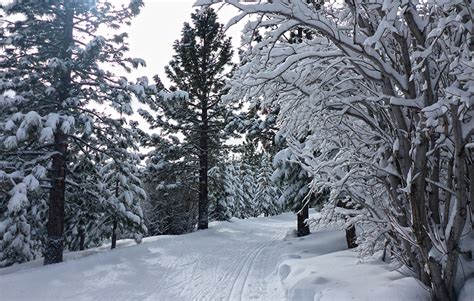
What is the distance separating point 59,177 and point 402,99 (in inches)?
448

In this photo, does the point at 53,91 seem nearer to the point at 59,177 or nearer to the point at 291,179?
the point at 59,177

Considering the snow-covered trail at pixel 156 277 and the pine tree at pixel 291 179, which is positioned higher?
the pine tree at pixel 291 179

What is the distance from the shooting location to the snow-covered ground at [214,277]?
520 centimetres

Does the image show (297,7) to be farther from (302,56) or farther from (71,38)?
(71,38)

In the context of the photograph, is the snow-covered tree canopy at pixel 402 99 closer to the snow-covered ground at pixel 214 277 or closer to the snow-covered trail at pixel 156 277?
the snow-covered ground at pixel 214 277

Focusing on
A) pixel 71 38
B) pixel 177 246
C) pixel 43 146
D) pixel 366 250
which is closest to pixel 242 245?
pixel 177 246

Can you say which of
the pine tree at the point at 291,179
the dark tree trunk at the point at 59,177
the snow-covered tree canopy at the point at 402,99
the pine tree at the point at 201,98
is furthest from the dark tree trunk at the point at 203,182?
the snow-covered tree canopy at the point at 402,99

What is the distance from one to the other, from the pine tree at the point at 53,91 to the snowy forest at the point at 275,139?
0.07 metres

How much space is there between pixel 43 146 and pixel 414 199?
1178 centimetres

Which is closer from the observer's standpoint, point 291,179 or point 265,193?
point 291,179

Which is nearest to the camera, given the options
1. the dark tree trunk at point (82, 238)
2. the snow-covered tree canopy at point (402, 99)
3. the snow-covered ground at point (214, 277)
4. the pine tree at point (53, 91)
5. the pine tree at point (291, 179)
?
the snow-covered tree canopy at point (402, 99)

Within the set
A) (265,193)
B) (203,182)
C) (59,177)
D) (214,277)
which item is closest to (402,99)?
(214,277)

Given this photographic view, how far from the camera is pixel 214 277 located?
358 inches

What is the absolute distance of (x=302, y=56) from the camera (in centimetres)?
402
